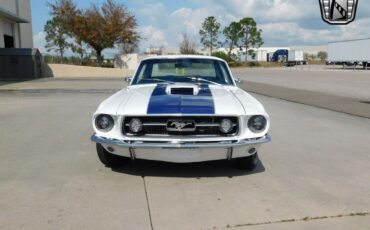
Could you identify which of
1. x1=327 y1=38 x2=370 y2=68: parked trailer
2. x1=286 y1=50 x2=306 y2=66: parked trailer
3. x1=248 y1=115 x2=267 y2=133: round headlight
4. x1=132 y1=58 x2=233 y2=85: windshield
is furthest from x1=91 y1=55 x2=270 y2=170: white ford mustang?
x1=286 y1=50 x2=306 y2=66: parked trailer

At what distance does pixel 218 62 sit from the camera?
5.79m

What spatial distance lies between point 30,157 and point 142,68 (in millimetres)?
2097

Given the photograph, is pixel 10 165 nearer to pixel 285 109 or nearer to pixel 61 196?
pixel 61 196

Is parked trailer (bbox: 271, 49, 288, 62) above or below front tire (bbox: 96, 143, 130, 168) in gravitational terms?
above

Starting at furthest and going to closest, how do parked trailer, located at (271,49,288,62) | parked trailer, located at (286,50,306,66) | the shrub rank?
parked trailer, located at (271,49,288,62), parked trailer, located at (286,50,306,66), the shrub

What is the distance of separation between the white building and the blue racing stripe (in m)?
19.2

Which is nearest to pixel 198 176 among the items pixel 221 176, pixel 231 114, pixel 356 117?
pixel 221 176

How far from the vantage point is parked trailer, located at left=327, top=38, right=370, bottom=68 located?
4319 centimetres

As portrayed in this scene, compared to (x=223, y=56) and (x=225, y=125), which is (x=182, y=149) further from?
(x=223, y=56)

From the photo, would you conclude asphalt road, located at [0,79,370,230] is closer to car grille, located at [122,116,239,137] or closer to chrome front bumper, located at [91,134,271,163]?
chrome front bumper, located at [91,134,271,163]

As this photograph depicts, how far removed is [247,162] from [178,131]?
101 cm

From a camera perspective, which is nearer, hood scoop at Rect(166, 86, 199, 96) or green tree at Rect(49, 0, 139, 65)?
hood scoop at Rect(166, 86, 199, 96)

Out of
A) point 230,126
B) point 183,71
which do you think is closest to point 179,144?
point 230,126

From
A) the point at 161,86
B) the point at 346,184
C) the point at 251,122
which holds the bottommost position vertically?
the point at 346,184
